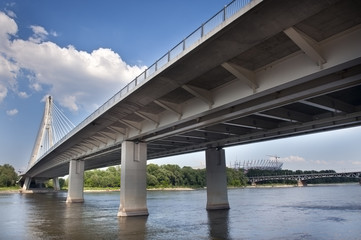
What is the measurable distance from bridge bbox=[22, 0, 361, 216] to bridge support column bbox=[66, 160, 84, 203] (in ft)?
98.7

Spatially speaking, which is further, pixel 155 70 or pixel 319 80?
pixel 155 70

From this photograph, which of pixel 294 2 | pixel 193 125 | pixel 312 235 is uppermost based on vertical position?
pixel 294 2

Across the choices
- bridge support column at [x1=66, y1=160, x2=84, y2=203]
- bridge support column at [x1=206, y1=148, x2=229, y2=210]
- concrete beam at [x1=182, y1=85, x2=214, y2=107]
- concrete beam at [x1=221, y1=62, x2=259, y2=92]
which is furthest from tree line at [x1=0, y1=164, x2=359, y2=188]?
concrete beam at [x1=221, y1=62, x2=259, y2=92]

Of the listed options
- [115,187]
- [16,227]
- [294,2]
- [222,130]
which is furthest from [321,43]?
[115,187]

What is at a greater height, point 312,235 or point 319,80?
point 319,80

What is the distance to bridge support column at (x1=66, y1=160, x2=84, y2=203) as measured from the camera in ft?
207

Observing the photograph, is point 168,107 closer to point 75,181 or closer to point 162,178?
point 75,181

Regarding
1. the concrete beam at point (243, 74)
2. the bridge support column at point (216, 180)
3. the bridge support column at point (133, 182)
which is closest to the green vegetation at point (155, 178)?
the bridge support column at point (216, 180)

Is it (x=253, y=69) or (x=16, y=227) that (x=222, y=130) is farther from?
(x=16, y=227)

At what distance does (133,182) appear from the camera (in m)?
32.7

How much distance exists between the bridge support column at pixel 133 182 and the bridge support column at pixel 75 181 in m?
33.3

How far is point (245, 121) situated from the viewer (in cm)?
2728

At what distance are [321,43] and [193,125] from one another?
13370 millimetres

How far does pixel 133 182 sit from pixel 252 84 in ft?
64.6
